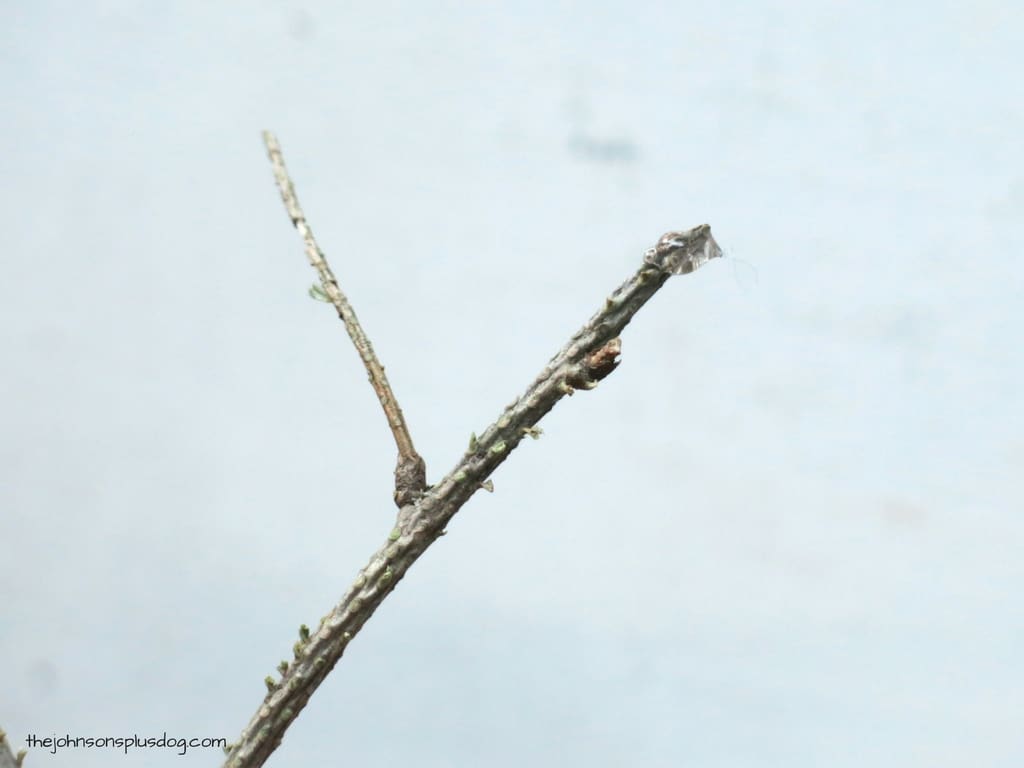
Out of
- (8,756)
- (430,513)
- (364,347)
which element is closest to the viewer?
(8,756)

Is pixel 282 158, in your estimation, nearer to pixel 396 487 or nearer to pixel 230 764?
pixel 396 487

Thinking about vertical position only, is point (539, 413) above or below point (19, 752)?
above

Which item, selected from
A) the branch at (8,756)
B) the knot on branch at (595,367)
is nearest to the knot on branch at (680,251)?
the knot on branch at (595,367)

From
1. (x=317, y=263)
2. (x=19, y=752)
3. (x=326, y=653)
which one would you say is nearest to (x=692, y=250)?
(x=317, y=263)

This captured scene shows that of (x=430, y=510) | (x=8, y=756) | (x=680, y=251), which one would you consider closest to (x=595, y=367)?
(x=680, y=251)

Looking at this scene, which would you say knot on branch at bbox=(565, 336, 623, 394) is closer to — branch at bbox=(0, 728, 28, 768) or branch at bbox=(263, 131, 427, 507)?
branch at bbox=(263, 131, 427, 507)

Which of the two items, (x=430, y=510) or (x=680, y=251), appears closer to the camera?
(x=680, y=251)

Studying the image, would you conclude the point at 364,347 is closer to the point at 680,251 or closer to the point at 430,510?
the point at 430,510
